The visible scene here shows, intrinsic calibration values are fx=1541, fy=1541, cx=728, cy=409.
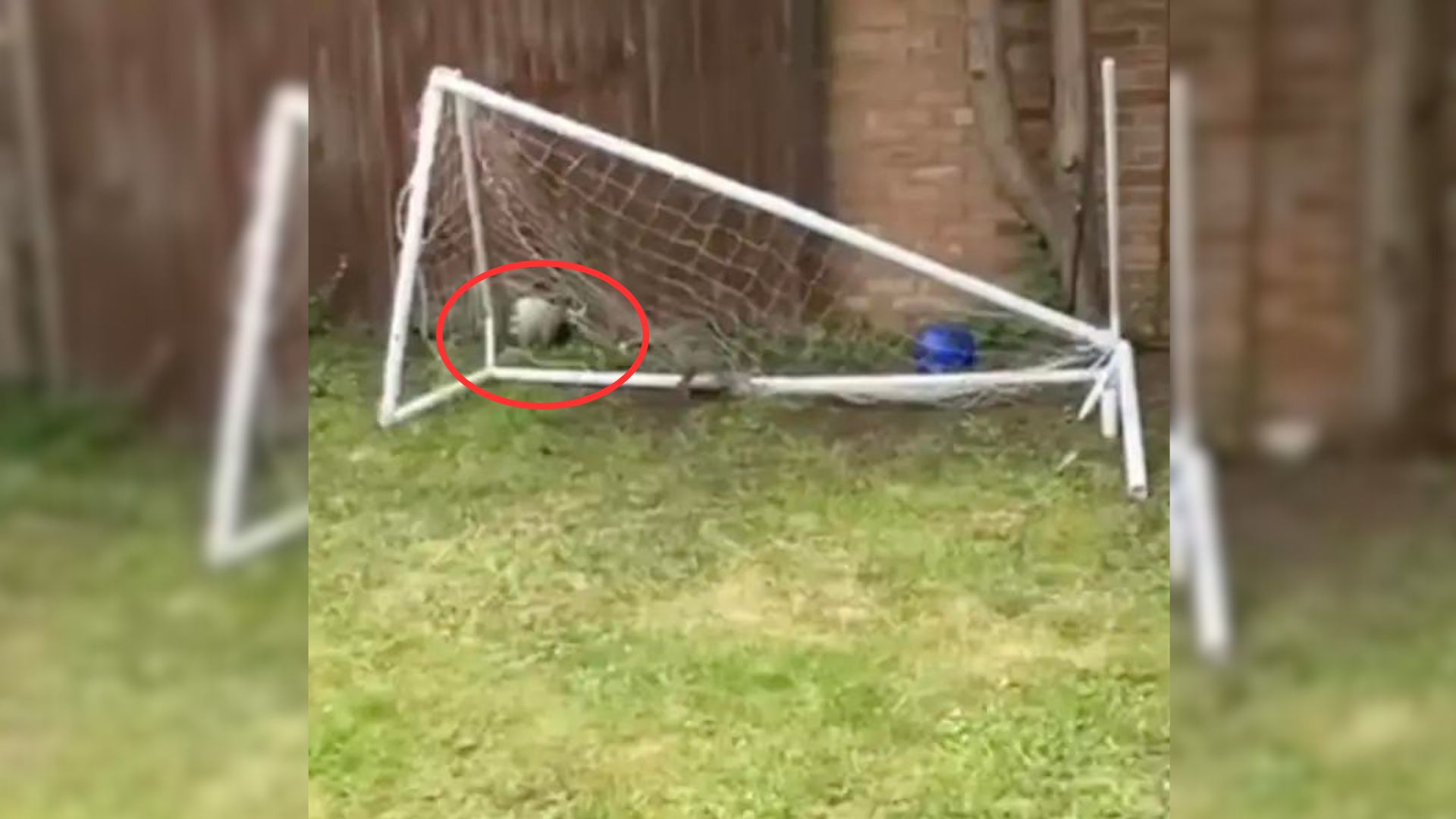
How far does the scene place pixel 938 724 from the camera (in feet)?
2.92

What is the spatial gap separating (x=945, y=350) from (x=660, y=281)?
0.26 m

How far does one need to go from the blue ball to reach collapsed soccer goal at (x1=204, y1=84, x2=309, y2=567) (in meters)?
0.88

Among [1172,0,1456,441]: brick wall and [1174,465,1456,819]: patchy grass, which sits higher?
[1172,0,1456,441]: brick wall

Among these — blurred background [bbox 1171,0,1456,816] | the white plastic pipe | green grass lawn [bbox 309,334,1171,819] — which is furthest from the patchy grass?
the white plastic pipe

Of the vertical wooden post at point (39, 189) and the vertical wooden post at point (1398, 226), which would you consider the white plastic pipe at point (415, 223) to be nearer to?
the vertical wooden post at point (39, 189)

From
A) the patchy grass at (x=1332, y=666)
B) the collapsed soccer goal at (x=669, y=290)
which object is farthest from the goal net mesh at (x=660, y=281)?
the patchy grass at (x=1332, y=666)

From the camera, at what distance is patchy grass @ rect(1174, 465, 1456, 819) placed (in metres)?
0.36

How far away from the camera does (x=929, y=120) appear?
1.15m

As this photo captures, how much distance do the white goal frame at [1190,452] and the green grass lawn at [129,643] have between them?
0.78ft

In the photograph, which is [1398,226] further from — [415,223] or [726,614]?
A: [415,223]

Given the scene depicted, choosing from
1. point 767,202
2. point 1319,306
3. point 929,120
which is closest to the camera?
point 1319,306

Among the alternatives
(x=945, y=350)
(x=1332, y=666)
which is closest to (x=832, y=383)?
(x=945, y=350)

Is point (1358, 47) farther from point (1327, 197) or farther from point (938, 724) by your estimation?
point (938, 724)

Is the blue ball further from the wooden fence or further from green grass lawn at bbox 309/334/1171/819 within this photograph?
the wooden fence
